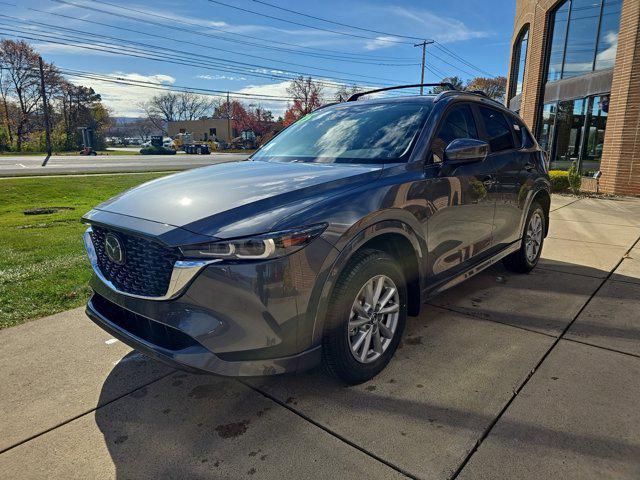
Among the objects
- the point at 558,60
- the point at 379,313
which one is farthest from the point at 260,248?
the point at 558,60

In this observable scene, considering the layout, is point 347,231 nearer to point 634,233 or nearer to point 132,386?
point 132,386

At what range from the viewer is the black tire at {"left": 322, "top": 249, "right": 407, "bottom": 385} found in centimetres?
244

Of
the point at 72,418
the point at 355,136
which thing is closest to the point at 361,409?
the point at 72,418

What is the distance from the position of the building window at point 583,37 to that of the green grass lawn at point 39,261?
14.1 metres

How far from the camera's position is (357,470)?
2.09 metres

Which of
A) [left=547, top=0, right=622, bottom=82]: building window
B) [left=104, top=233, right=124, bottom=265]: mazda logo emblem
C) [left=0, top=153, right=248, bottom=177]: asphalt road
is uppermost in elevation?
[left=547, top=0, right=622, bottom=82]: building window

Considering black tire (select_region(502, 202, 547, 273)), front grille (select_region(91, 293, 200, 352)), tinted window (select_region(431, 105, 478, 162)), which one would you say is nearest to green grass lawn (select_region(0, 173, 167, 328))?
front grille (select_region(91, 293, 200, 352))

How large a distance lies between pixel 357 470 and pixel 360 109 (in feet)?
9.13

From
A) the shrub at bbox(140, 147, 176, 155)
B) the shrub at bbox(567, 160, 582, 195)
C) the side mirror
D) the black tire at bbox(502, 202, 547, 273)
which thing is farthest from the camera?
the shrub at bbox(140, 147, 176, 155)

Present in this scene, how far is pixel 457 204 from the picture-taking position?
3.36 meters

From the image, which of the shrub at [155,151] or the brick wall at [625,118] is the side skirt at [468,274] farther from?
the shrub at [155,151]

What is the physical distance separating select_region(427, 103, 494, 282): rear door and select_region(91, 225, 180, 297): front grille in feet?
5.73

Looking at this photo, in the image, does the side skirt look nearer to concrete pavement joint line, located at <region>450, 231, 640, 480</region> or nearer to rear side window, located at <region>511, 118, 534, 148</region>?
concrete pavement joint line, located at <region>450, 231, 640, 480</region>

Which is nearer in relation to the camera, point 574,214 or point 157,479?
point 157,479
